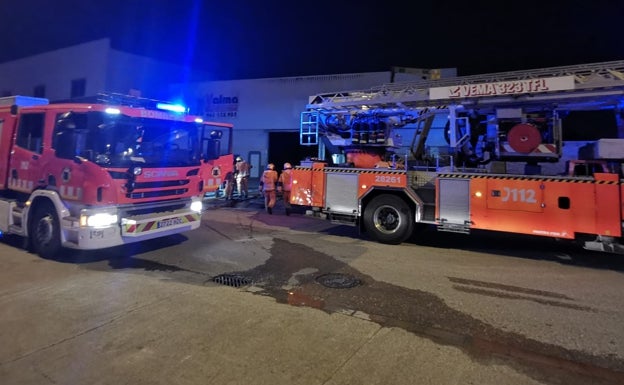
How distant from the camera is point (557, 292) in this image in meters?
5.43

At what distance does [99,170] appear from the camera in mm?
6055

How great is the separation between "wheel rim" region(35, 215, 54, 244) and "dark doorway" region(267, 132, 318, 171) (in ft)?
58.0

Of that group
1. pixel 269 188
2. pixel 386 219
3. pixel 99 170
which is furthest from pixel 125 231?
pixel 269 188

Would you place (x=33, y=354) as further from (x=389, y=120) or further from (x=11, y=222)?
(x=389, y=120)

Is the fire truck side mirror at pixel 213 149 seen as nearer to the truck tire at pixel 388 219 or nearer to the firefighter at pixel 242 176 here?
the truck tire at pixel 388 219

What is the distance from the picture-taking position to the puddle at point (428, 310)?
3393 millimetres

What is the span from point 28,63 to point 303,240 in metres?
35.6

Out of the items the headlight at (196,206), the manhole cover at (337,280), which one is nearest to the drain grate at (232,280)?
the manhole cover at (337,280)

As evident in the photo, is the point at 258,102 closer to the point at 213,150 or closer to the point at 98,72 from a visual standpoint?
the point at 98,72

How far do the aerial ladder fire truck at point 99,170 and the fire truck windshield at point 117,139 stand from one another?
0.02m

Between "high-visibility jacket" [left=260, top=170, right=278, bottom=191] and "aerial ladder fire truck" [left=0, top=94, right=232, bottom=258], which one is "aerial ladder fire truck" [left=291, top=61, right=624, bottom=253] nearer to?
"high-visibility jacket" [left=260, top=170, right=278, bottom=191]

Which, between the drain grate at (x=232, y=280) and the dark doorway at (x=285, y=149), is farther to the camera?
the dark doorway at (x=285, y=149)

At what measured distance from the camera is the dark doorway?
24422 millimetres

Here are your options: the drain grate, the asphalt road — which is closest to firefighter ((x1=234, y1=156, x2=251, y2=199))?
the asphalt road
